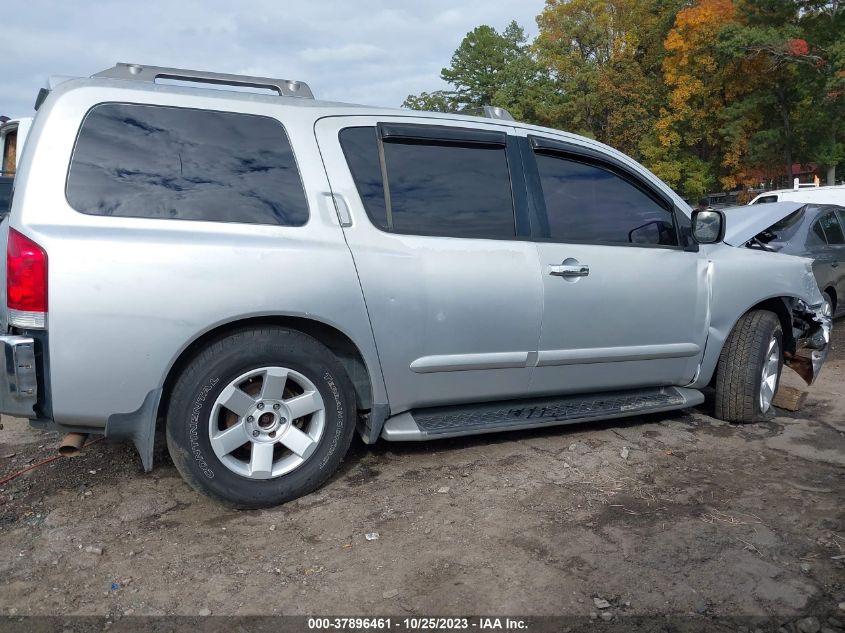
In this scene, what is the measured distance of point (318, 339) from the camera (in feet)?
11.6

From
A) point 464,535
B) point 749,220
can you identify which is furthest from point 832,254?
point 464,535

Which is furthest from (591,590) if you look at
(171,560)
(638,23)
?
(638,23)

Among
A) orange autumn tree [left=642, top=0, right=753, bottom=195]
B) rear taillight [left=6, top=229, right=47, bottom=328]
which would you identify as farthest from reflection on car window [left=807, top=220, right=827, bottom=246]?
orange autumn tree [left=642, top=0, right=753, bottom=195]

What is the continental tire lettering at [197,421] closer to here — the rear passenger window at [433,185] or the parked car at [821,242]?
the rear passenger window at [433,185]

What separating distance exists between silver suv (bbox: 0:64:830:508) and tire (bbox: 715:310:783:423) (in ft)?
0.70

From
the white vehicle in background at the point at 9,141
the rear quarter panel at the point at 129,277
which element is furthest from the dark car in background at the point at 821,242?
the white vehicle in background at the point at 9,141

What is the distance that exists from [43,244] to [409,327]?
164 cm

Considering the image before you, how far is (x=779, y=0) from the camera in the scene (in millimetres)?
24828

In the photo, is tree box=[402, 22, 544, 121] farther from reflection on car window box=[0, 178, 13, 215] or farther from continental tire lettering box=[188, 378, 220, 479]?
continental tire lettering box=[188, 378, 220, 479]

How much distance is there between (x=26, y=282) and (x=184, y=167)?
32.0 inches

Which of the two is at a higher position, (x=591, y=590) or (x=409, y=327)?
(x=409, y=327)

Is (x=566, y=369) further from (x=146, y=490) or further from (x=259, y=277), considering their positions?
(x=146, y=490)

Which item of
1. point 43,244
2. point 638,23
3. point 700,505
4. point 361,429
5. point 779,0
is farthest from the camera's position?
point 638,23

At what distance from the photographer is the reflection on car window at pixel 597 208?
4.11 m
